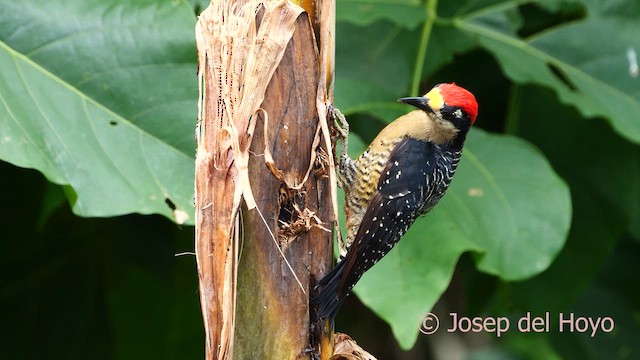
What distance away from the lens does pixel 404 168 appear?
257 centimetres

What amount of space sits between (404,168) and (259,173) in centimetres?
81

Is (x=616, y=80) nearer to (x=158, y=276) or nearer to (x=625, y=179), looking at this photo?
(x=625, y=179)

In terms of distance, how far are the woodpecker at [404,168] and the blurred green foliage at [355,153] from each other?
11 centimetres

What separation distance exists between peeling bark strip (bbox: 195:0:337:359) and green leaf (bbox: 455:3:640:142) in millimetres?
1375

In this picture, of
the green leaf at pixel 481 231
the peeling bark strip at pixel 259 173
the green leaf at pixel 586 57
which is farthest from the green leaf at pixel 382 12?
the peeling bark strip at pixel 259 173

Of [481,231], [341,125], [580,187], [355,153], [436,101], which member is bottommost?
[580,187]

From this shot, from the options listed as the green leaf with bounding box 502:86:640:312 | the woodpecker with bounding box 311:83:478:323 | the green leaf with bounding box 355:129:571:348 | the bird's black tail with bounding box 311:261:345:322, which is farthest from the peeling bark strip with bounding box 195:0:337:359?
the green leaf with bounding box 502:86:640:312

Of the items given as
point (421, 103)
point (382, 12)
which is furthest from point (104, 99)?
point (382, 12)

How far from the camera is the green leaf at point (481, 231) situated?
242 centimetres

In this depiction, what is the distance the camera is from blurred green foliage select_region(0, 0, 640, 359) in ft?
7.77

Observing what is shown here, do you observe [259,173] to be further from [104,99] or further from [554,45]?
[554,45]

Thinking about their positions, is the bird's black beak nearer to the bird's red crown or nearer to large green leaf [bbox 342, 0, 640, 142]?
the bird's red crown

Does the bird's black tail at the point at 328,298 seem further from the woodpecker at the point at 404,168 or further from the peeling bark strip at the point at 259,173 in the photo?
the woodpecker at the point at 404,168

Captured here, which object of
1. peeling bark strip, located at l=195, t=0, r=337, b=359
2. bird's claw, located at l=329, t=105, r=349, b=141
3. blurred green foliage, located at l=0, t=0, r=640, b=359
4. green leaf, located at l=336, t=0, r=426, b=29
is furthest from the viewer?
green leaf, located at l=336, t=0, r=426, b=29
